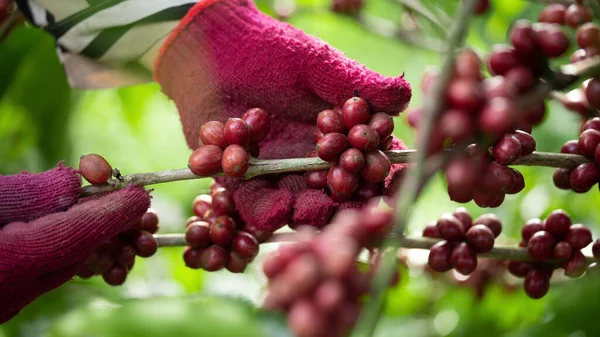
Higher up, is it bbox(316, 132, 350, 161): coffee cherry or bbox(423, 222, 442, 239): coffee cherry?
bbox(316, 132, 350, 161): coffee cherry

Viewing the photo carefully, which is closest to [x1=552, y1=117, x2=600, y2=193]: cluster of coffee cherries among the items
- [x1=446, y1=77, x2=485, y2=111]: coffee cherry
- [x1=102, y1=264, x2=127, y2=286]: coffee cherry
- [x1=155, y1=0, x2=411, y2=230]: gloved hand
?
[x1=155, y1=0, x2=411, y2=230]: gloved hand

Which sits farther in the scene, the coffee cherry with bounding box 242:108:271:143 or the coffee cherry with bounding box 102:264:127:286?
the coffee cherry with bounding box 102:264:127:286

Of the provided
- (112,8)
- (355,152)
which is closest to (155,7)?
(112,8)

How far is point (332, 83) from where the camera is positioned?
788 millimetres

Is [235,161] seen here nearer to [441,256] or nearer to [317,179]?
[317,179]

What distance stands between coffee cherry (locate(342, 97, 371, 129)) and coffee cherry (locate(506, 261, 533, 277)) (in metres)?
0.38

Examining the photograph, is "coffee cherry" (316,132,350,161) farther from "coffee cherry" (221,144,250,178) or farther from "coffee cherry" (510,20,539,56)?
"coffee cherry" (510,20,539,56)

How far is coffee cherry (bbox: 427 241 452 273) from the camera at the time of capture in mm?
865

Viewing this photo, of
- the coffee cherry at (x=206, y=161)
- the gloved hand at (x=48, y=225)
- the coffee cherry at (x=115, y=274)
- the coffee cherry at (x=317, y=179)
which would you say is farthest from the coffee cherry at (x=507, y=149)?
the coffee cherry at (x=115, y=274)

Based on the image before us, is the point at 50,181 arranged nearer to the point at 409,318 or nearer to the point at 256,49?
the point at 256,49

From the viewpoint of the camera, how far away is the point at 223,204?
888 millimetres

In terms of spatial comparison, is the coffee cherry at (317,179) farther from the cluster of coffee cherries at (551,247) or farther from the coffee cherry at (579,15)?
the coffee cherry at (579,15)

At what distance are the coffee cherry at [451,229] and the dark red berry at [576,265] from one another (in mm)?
148

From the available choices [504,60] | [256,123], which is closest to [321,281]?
[504,60]
